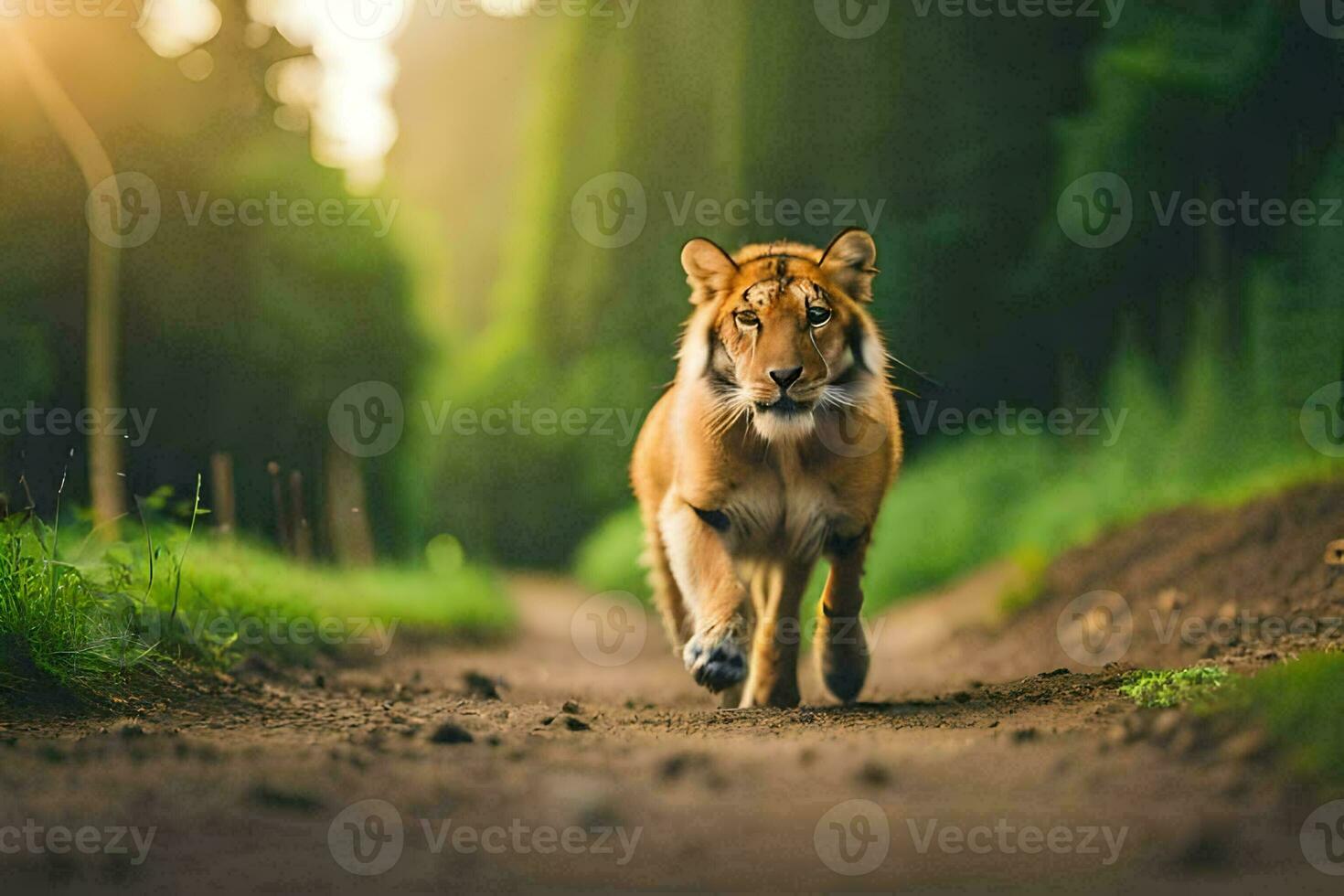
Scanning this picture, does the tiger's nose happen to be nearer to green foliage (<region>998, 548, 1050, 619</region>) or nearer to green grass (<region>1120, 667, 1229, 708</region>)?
green grass (<region>1120, 667, 1229, 708</region>)

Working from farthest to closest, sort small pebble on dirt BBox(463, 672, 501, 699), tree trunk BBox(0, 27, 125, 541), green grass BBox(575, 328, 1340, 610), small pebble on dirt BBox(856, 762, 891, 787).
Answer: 1. tree trunk BBox(0, 27, 125, 541)
2. green grass BBox(575, 328, 1340, 610)
3. small pebble on dirt BBox(463, 672, 501, 699)
4. small pebble on dirt BBox(856, 762, 891, 787)

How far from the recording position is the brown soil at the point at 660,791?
2574mm

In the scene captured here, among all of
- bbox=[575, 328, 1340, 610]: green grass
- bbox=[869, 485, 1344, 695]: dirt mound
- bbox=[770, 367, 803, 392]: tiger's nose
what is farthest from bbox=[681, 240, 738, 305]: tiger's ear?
bbox=[575, 328, 1340, 610]: green grass

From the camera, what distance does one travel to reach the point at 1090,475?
12.2 metres

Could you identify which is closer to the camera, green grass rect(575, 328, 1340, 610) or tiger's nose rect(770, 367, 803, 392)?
tiger's nose rect(770, 367, 803, 392)

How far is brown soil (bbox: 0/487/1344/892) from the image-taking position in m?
2.57

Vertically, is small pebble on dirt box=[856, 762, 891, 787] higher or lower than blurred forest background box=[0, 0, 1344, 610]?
lower

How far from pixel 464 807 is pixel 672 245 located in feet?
58.0

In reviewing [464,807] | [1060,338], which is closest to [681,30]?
[1060,338]

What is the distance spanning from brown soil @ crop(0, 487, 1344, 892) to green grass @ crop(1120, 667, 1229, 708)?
12 centimetres

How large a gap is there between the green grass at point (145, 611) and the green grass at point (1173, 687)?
4164 mm

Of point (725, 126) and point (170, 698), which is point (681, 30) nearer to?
point (725, 126)

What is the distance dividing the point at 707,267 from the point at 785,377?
3.03 feet

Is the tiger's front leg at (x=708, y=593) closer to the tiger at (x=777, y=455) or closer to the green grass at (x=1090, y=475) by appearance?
the tiger at (x=777, y=455)
